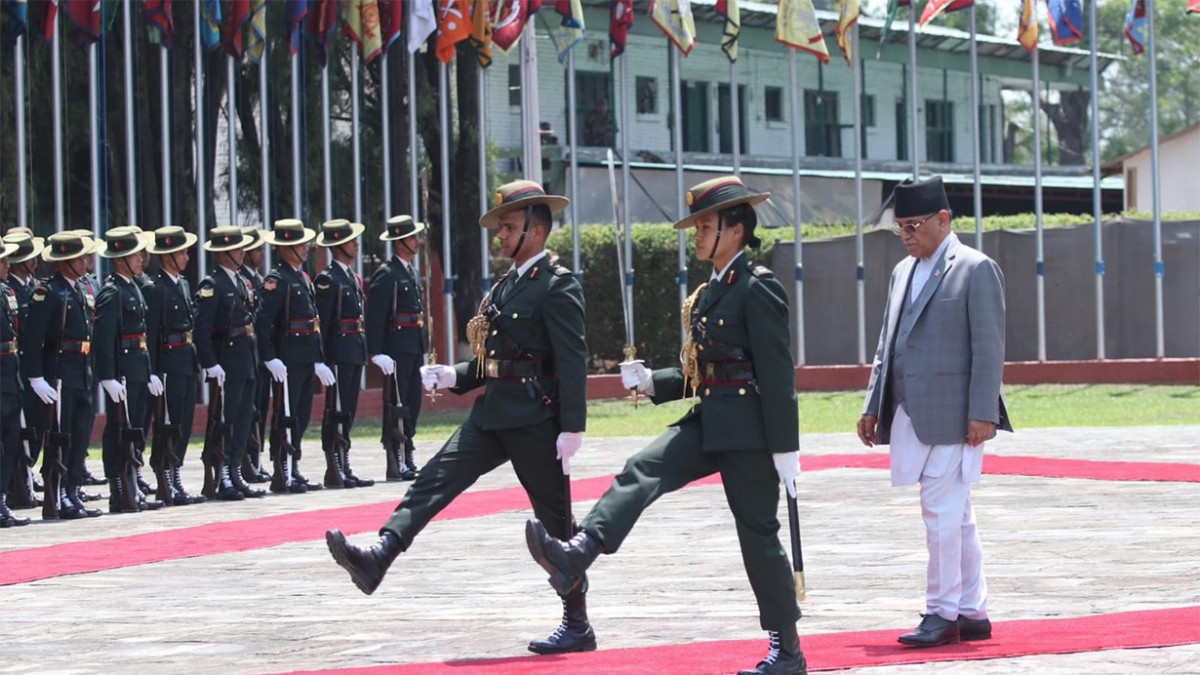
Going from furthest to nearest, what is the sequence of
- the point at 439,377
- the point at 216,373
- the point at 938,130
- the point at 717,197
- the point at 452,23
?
the point at 938,130 → the point at 452,23 → the point at 216,373 → the point at 439,377 → the point at 717,197

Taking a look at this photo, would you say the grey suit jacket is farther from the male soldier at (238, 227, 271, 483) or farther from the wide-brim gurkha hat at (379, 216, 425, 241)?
the male soldier at (238, 227, 271, 483)

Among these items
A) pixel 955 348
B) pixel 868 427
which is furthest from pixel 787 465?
pixel 955 348

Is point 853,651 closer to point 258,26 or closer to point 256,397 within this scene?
point 256,397

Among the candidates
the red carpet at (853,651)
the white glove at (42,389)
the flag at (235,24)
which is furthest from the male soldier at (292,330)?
the red carpet at (853,651)

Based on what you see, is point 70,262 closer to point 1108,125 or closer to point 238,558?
point 238,558

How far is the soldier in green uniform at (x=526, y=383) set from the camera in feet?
26.7

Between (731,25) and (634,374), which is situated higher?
(731,25)

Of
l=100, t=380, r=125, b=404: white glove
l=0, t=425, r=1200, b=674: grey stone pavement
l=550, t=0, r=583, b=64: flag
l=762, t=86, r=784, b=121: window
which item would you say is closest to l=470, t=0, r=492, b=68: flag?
l=550, t=0, r=583, b=64: flag

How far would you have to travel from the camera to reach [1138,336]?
90.7 ft

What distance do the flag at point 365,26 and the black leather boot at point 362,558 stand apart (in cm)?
1656

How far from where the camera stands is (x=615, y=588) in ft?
32.0

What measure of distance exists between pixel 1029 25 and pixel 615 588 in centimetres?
1881

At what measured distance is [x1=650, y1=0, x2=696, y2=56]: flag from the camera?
86.6ft

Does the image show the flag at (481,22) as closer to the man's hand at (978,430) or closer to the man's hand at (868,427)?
the man's hand at (868,427)
